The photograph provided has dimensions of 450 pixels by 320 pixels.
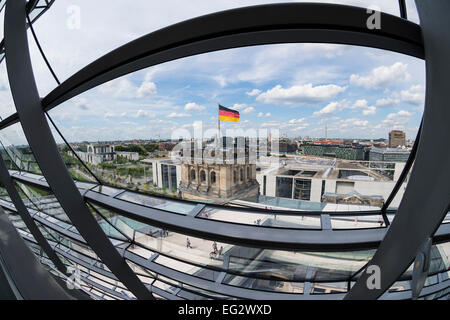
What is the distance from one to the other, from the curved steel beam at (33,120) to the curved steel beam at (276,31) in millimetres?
2896

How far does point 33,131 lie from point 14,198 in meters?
7.33

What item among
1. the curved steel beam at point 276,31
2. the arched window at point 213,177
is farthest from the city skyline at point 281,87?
the arched window at point 213,177

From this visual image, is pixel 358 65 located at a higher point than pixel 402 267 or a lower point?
higher

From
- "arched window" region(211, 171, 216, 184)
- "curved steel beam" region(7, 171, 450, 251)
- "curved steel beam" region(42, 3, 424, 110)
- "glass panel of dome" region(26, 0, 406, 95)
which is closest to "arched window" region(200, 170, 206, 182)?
"arched window" region(211, 171, 216, 184)

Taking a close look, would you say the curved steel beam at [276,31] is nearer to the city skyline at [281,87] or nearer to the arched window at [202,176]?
the city skyline at [281,87]

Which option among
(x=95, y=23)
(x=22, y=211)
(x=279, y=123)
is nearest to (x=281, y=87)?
(x=279, y=123)

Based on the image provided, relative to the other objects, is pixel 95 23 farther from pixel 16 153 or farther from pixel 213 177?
pixel 16 153

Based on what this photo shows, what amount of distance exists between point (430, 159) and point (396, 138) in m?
1.14

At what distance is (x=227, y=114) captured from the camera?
285cm

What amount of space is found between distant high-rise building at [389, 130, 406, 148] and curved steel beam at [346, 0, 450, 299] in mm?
1008

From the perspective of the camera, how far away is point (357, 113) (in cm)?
254

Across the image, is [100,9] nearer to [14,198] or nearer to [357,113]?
[357,113]

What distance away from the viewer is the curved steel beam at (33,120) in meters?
3.40
